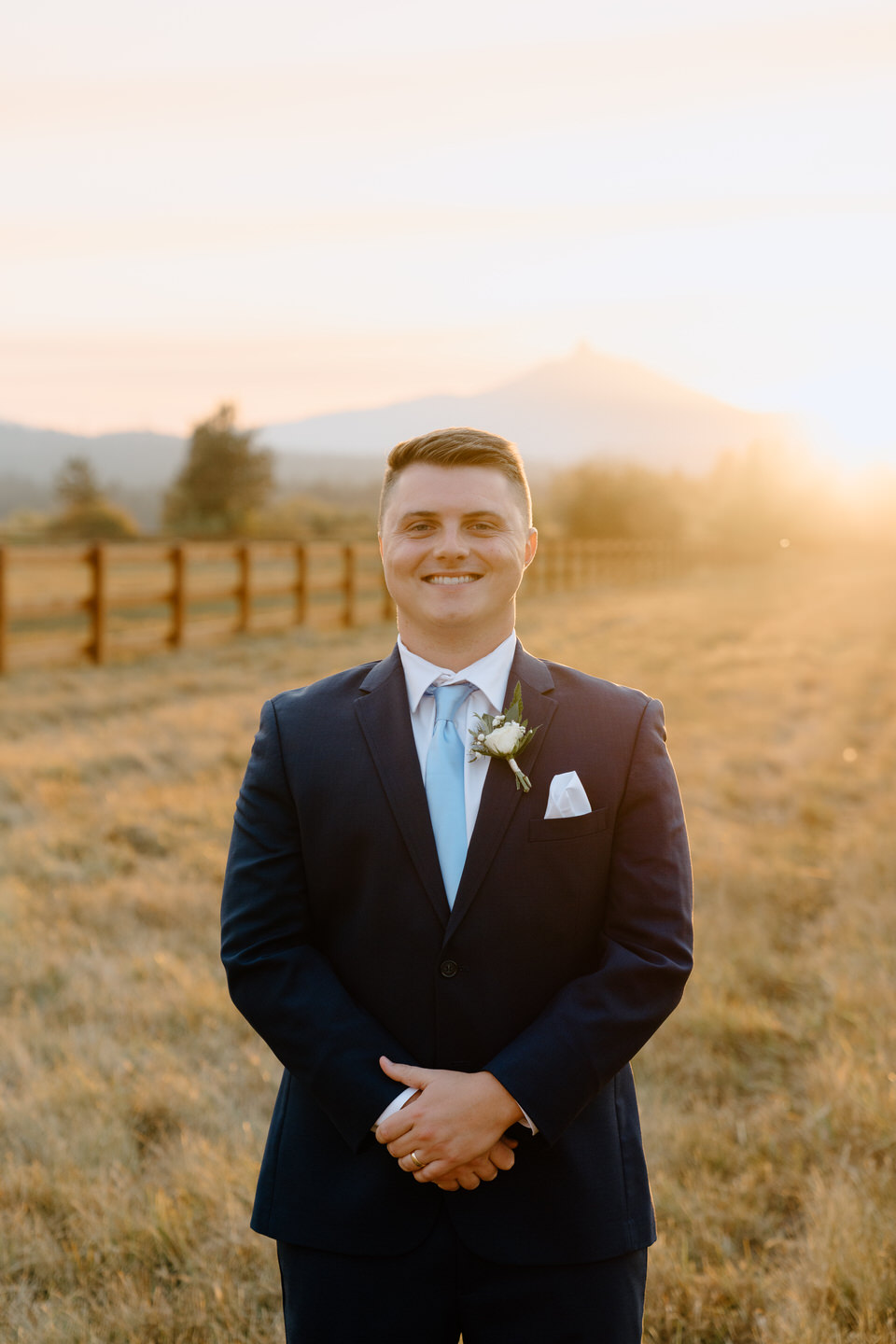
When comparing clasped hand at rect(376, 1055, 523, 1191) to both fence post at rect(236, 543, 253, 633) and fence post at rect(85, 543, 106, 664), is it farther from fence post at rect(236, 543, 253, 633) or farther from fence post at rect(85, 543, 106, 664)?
fence post at rect(236, 543, 253, 633)

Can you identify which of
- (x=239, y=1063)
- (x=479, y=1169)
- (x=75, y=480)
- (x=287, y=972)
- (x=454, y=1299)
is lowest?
(x=239, y=1063)

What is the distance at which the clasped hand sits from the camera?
61.6 inches

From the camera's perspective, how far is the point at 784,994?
3846mm

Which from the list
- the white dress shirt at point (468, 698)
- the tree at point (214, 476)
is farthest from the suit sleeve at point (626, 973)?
the tree at point (214, 476)

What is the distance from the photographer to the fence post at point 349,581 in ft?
52.0

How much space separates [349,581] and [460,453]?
14.5 meters

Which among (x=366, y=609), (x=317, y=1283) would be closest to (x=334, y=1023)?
(x=317, y=1283)

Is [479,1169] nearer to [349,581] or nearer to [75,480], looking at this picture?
[349,581]

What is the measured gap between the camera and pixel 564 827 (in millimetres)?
1689

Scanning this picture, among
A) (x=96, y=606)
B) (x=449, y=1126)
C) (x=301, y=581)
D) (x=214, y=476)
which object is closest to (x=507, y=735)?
(x=449, y=1126)

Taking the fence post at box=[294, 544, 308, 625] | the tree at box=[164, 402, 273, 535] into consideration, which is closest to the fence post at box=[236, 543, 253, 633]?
the fence post at box=[294, 544, 308, 625]

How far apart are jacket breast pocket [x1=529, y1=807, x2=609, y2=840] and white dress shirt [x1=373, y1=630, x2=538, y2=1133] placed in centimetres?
10

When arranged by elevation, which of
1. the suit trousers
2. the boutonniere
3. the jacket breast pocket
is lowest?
the suit trousers

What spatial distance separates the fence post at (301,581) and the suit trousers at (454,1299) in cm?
1350
